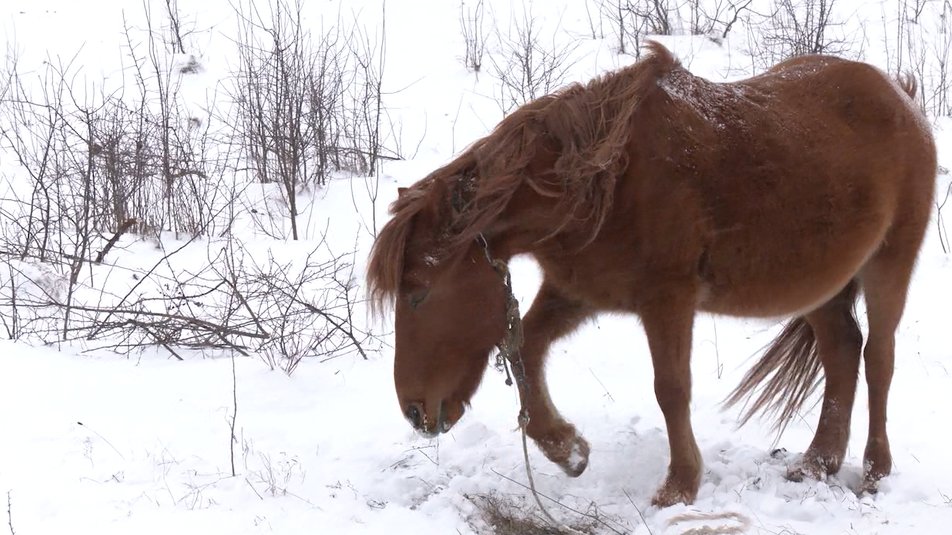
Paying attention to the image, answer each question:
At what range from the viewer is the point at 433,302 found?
130 inches

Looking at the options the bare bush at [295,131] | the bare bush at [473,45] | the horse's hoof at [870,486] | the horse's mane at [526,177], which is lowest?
the horse's hoof at [870,486]

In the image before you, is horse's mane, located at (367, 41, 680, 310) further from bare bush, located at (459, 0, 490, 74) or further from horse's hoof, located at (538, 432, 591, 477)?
bare bush, located at (459, 0, 490, 74)

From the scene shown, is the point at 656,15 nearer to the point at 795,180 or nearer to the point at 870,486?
the point at 795,180

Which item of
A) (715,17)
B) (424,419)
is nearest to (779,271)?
(424,419)

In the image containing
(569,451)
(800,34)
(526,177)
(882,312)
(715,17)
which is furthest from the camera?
(715,17)

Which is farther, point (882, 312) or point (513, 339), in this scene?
point (882, 312)

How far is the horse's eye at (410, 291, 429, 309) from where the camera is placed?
330cm

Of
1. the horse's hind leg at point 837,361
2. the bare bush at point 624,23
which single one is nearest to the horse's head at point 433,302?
the horse's hind leg at point 837,361

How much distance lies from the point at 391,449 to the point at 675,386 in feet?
5.00

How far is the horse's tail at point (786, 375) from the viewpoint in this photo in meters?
4.40

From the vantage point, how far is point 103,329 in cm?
572

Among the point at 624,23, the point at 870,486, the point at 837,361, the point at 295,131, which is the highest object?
the point at 624,23

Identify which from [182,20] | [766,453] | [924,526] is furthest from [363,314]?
[182,20]

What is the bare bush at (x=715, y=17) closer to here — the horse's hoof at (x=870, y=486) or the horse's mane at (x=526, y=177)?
the horse's hoof at (x=870, y=486)
